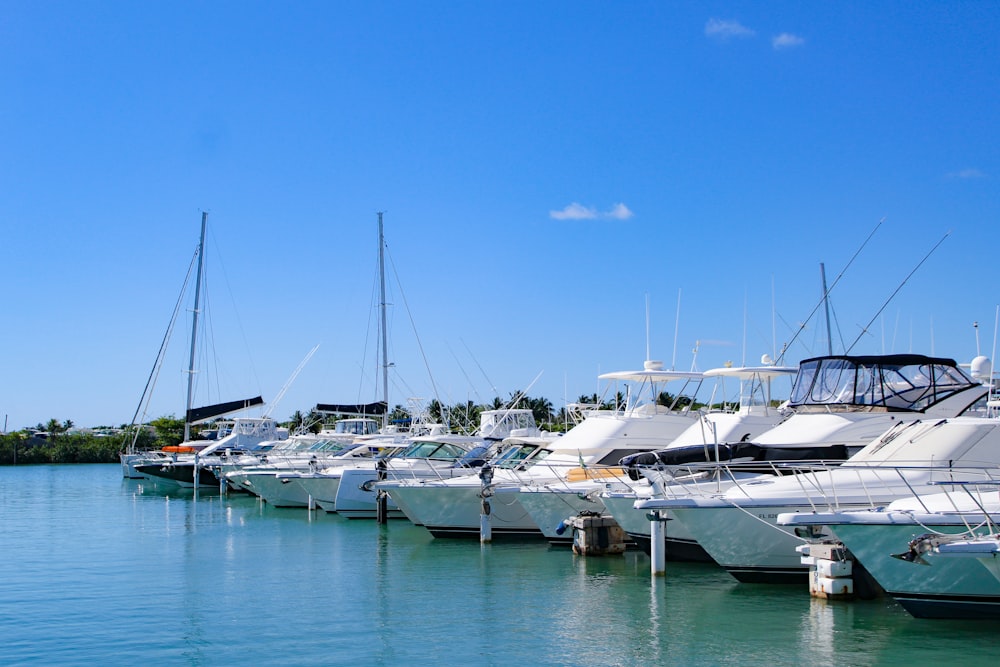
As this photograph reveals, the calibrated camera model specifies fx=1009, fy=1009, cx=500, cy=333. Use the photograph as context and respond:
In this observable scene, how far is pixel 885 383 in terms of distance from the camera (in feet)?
74.4

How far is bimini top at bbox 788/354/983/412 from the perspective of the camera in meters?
22.4

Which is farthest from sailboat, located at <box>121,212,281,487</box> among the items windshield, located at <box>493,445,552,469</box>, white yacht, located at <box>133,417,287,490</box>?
windshield, located at <box>493,445,552,469</box>

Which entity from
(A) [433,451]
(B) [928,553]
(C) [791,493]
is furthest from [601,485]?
(A) [433,451]

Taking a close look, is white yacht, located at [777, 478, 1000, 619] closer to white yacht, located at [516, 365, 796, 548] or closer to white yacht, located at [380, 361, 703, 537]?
white yacht, located at [516, 365, 796, 548]

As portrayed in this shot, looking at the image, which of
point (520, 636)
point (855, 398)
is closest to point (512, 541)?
point (855, 398)

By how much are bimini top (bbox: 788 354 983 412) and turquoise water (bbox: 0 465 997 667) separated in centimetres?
→ 577

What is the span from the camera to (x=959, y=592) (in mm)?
13539

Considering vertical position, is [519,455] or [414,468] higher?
[519,455]

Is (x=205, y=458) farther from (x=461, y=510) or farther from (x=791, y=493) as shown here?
(x=791, y=493)

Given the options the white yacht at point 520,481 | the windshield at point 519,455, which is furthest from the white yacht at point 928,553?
the windshield at point 519,455

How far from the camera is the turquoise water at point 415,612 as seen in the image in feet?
43.5

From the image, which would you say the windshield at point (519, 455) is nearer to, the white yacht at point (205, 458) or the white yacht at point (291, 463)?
the white yacht at point (291, 463)

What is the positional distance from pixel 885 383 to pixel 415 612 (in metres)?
12.4

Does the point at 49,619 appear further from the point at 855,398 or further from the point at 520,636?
the point at 855,398
